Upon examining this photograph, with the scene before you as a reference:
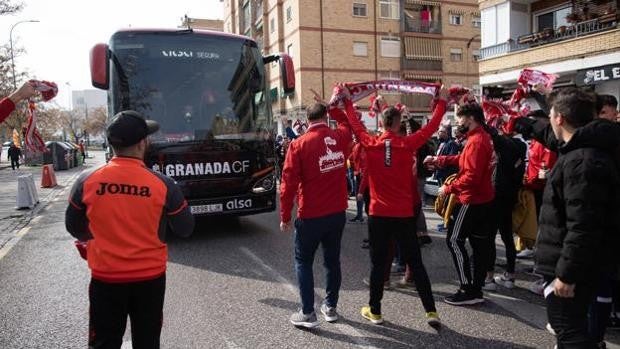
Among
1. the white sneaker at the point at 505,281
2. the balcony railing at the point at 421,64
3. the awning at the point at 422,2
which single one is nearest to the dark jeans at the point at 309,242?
the white sneaker at the point at 505,281

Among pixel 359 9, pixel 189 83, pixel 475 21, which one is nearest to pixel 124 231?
pixel 189 83

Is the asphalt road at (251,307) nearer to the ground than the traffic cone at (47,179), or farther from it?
nearer to the ground

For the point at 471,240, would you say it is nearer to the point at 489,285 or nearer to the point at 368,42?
the point at 489,285

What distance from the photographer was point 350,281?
18.6 ft

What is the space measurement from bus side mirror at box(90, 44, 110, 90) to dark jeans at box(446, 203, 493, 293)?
5.34 m

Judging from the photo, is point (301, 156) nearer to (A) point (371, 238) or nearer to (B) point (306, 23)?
(A) point (371, 238)

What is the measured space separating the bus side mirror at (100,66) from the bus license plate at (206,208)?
7.20 ft

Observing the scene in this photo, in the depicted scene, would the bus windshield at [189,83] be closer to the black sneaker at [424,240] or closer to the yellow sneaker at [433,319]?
the black sneaker at [424,240]

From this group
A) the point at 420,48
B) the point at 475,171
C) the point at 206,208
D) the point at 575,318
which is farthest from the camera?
the point at 420,48

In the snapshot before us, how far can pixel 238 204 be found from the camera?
7.80m

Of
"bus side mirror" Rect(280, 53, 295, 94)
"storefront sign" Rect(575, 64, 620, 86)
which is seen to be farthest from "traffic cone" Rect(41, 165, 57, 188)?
"storefront sign" Rect(575, 64, 620, 86)

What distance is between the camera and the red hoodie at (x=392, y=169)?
14.1 feet

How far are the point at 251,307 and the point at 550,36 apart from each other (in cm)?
1980

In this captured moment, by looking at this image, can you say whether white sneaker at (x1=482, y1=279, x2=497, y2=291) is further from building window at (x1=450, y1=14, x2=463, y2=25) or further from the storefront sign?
building window at (x1=450, y1=14, x2=463, y2=25)
